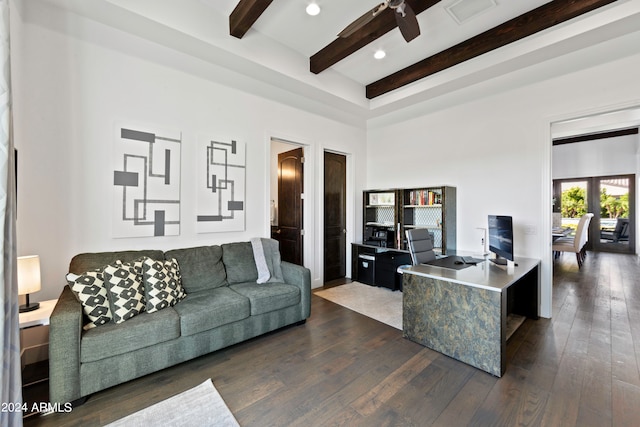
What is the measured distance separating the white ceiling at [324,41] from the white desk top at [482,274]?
2.25 m

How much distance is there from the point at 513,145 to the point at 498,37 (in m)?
1.32

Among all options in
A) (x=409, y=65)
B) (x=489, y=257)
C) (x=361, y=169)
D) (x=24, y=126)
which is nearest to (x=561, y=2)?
(x=409, y=65)

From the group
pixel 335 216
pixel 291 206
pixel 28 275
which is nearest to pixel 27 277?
pixel 28 275

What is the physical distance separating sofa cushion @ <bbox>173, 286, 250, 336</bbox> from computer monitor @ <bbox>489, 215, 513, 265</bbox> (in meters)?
2.63

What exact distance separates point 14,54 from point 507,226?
14.7 feet

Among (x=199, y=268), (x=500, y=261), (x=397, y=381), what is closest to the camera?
(x=397, y=381)

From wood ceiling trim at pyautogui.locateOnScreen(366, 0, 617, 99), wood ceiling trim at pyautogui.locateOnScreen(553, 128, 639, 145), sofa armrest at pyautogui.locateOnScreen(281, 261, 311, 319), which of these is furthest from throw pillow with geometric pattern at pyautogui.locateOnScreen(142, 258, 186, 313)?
wood ceiling trim at pyautogui.locateOnScreen(553, 128, 639, 145)

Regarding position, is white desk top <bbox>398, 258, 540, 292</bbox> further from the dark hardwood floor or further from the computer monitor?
the dark hardwood floor

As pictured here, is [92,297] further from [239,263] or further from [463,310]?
[463,310]

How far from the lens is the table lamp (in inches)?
72.6

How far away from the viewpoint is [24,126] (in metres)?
→ 2.25

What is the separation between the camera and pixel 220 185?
3311 millimetres

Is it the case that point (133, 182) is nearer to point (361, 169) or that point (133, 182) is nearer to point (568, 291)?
point (361, 169)

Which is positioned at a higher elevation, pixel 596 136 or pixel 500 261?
pixel 596 136
